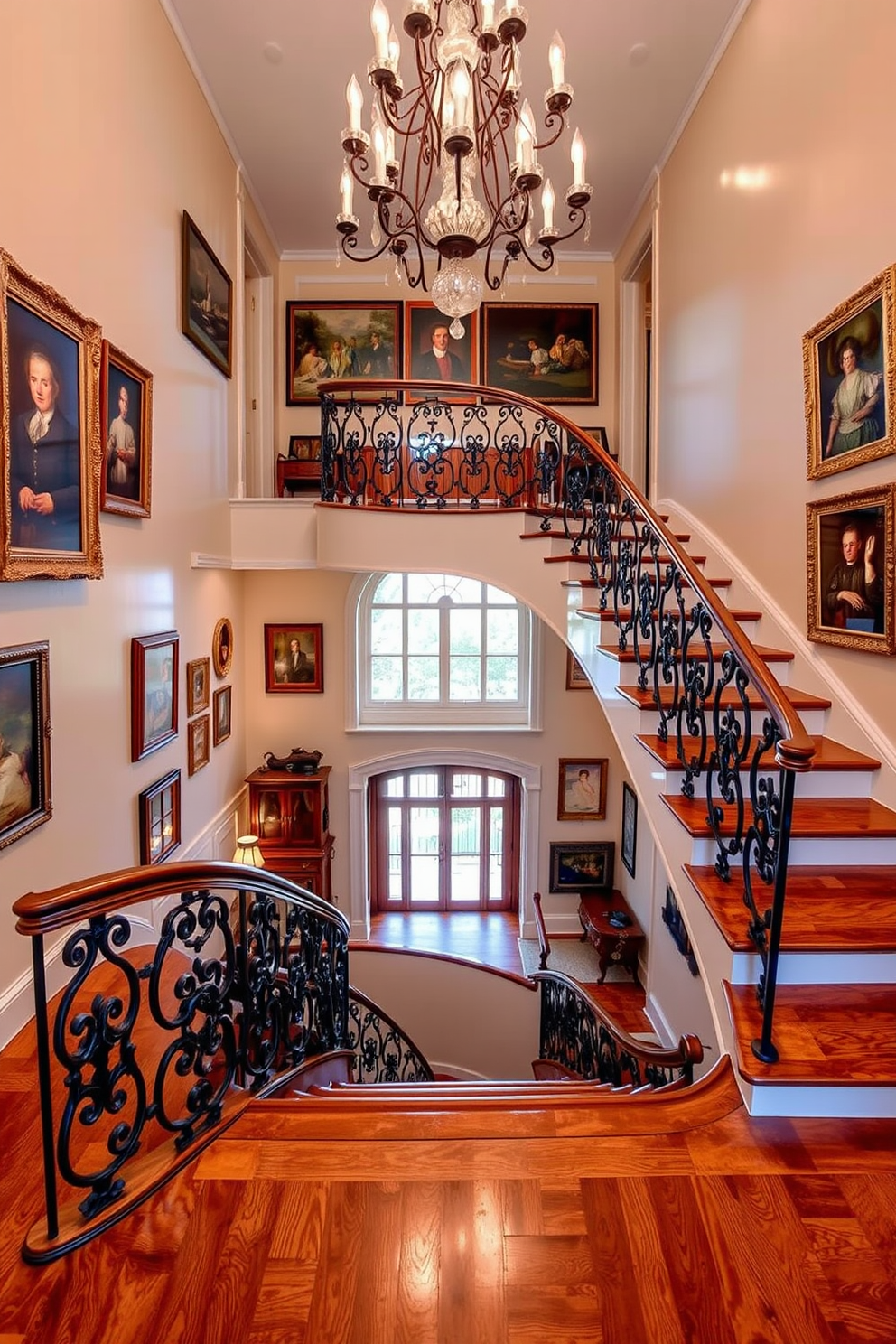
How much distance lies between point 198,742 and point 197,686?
1.47ft

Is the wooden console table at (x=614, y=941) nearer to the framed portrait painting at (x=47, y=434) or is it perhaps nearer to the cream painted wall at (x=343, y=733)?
the cream painted wall at (x=343, y=733)

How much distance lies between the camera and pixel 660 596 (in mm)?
3004

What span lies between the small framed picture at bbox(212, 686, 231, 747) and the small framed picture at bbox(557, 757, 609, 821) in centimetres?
368

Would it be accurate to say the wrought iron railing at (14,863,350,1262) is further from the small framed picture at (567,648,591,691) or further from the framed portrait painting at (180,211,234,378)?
the small framed picture at (567,648,591,691)

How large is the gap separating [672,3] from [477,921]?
8.12 m

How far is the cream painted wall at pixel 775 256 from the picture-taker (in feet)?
9.39

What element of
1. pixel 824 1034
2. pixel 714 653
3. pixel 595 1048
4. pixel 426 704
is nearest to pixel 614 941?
pixel 595 1048

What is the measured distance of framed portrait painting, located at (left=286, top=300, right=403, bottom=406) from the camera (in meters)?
6.96

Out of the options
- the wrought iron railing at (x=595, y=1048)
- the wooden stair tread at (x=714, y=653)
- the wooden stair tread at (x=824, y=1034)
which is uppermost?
the wooden stair tread at (x=714, y=653)

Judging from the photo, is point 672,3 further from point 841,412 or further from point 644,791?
point 644,791

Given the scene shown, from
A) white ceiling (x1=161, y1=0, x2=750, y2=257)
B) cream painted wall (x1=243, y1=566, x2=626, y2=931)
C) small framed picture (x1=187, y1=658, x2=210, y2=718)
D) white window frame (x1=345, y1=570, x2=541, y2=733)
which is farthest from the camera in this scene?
white window frame (x1=345, y1=570, x2=541, y2=733)

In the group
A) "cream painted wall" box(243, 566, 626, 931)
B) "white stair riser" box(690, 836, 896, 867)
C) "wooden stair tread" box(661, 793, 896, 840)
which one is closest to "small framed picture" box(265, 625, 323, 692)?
"cream painted wall" box(243, 566, 626, 931)

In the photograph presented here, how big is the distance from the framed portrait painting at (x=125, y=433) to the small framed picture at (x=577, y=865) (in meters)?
5.73

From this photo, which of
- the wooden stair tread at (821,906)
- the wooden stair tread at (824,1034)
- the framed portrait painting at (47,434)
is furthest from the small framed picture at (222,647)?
the wooden stair tread at (824,1034)
